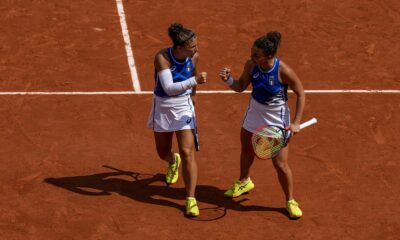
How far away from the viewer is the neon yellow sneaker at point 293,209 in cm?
982

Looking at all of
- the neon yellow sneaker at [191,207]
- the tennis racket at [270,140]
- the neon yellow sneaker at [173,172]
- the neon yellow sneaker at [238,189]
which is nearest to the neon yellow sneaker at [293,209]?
the neon yellow sneaker at [238,189]

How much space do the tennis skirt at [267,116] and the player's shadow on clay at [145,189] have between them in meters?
1.16

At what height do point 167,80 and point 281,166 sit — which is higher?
point 167,80

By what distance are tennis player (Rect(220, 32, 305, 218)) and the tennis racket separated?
0.13m

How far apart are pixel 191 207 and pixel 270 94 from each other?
1.70 metres

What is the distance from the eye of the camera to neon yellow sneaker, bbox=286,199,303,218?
9820mm

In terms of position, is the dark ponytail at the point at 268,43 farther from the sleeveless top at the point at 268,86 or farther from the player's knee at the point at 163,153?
the player's knee at the point at 163,153

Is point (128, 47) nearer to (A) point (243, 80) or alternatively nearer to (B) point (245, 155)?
(B) point (245, 155)

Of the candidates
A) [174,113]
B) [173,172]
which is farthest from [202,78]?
[173,172]

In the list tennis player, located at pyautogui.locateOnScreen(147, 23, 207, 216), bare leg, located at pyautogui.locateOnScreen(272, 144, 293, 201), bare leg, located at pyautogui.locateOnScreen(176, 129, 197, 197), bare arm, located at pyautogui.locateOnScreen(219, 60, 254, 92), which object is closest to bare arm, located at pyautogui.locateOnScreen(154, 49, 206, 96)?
tennis player, located at pyautogui.locateOnScreen(147, 23, 207, 216)

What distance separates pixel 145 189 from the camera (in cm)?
1051

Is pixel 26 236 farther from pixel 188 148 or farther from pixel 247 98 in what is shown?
pixel 247 98

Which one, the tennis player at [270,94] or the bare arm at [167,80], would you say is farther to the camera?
the bare arm at [167,80]

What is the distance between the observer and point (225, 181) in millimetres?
10719
